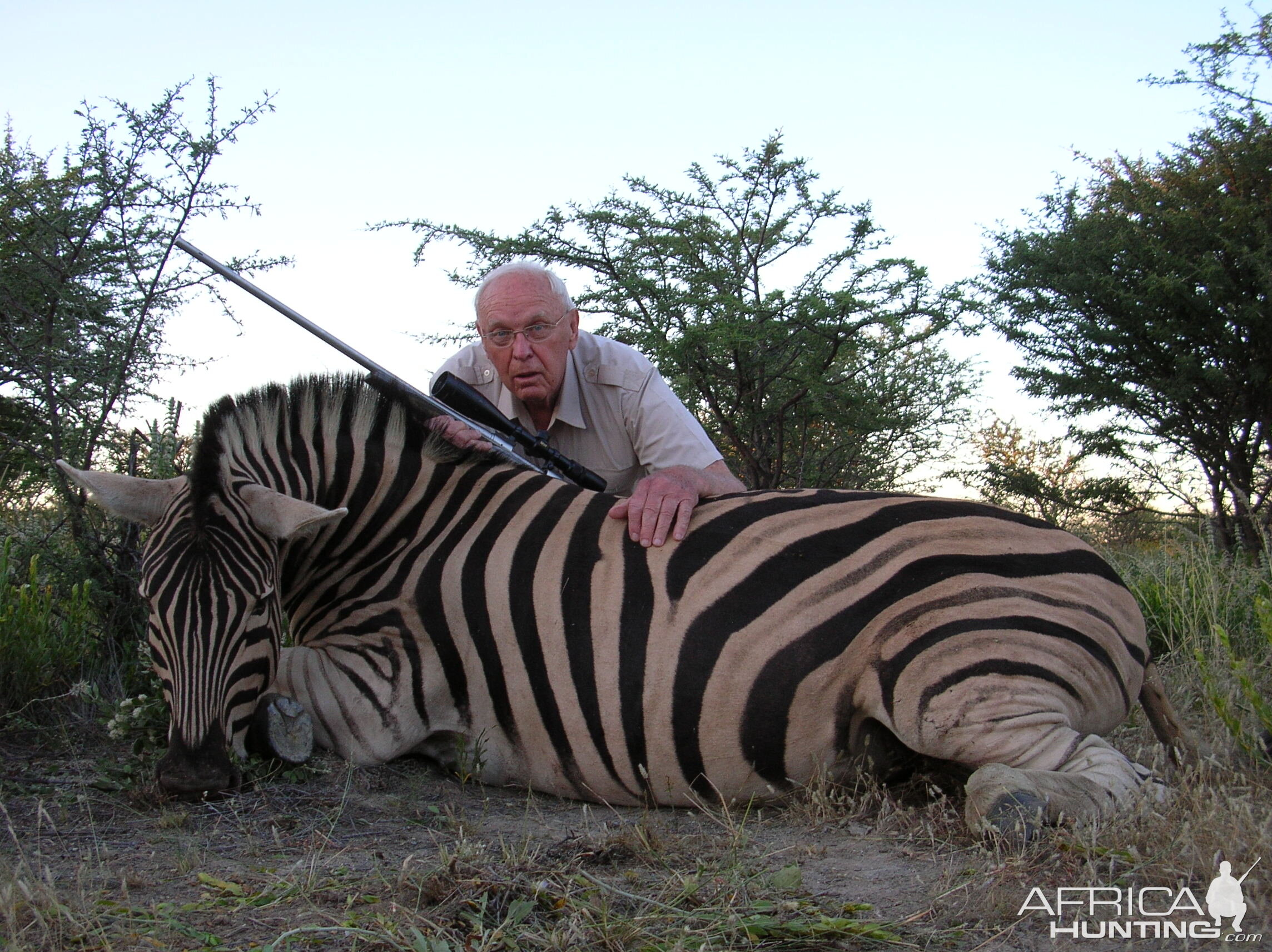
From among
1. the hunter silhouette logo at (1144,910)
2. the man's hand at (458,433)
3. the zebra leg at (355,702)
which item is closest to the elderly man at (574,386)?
the man's hand at (458,433)

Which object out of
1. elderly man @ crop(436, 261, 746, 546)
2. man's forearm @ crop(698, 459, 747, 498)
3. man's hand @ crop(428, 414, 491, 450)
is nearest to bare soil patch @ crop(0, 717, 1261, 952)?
man's forearm @ crop(698, 459, 747, 498)

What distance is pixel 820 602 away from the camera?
3.05 meters

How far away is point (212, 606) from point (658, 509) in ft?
4.45

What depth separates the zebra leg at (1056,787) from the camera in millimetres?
2498

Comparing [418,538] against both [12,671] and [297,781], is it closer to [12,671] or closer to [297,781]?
[297,781]

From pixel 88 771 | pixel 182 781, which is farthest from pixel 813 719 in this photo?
pixel 88 771

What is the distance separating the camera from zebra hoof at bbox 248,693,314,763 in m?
3.09

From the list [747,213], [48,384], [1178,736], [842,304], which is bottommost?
[1178,736]

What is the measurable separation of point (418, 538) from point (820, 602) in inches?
54.9

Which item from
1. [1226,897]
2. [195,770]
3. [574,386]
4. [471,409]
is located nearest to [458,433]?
[471,409]

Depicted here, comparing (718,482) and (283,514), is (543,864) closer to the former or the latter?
(283,514)

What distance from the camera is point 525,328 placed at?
4.50 metres

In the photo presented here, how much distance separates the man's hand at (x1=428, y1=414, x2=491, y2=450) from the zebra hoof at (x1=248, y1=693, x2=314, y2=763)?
1115 millimetres

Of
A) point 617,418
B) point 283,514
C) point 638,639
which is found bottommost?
point 638,639
